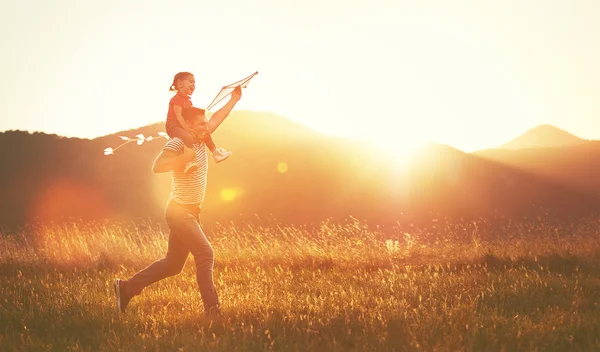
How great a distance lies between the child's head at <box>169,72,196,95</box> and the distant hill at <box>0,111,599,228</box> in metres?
45.4

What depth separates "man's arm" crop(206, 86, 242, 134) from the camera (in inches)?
208

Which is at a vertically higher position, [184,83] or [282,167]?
[184,83]

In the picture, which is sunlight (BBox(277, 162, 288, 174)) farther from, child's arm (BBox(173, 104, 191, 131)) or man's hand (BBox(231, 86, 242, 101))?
child's arm (BBox(173, 104, 191, 131))

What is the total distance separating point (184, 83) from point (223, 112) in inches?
19.0

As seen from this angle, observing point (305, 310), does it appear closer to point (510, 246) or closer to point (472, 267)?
point (472, 267)

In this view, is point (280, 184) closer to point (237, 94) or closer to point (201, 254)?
point (237, 94)

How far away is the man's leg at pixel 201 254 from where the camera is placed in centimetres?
514

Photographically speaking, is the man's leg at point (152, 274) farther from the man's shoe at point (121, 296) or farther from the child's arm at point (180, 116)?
the child's arm at point (180, 116)

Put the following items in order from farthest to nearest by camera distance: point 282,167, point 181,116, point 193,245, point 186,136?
1. point 282,167
2. point 193,245
3. point 181,116
4. point 186,136

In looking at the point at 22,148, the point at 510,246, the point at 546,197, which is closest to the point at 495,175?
the point at 546,197

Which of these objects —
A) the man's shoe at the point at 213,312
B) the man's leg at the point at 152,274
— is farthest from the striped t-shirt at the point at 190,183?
the man's shoe at the point at 213,312

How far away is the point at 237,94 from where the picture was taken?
5406mm

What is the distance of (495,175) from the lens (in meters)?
72.4

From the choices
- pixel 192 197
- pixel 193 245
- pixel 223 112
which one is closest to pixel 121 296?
pixel 193 245
